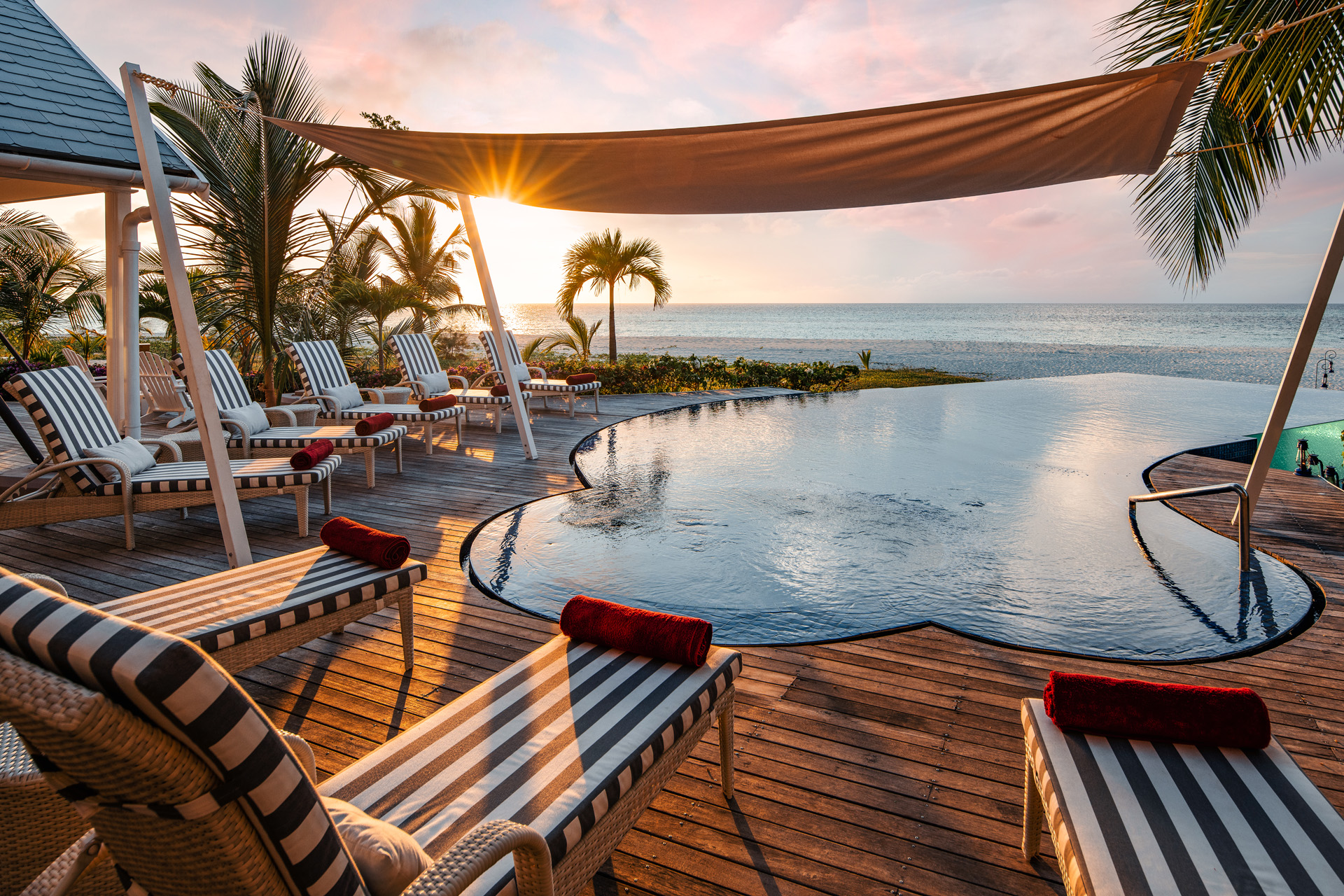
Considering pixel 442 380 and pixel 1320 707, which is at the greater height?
pixel 442 380

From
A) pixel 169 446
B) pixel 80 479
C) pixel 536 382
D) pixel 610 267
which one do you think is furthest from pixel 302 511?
pixel 610 267

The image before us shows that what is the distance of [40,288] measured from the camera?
478 inches

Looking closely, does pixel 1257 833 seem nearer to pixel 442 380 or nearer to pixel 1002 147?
pixel 1002 147

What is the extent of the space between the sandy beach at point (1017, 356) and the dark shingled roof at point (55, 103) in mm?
20796

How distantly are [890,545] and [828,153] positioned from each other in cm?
265

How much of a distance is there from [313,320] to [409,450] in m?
3.83

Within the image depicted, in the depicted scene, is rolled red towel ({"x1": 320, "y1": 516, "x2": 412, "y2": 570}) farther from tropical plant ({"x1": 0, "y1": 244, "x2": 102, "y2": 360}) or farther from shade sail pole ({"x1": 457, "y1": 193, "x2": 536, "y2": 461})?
tropical plant ({"x1": 0, "y1": 244, "x2": 102, "y2": 360})

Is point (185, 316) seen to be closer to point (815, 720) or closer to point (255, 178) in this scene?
point (815, 720)

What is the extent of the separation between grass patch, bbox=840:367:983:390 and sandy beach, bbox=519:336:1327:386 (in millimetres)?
6095

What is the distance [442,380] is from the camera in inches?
352

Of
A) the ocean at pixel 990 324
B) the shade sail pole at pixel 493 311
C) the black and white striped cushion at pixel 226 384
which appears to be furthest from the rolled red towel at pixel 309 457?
the ocean at pixel 990 324

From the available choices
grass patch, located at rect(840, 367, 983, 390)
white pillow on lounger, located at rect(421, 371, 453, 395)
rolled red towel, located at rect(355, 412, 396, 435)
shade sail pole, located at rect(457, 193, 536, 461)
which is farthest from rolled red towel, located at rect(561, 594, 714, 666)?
grass patch, located at rect(840, 367, 983, 390)

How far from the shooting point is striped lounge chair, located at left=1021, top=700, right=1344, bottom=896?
4.21ft

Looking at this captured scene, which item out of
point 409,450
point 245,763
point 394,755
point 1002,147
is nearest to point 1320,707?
point 1002,147
